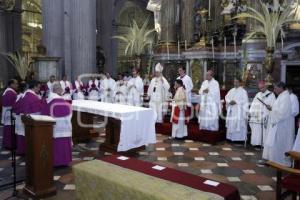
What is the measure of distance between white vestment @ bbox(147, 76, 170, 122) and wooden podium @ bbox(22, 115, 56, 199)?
5648mm

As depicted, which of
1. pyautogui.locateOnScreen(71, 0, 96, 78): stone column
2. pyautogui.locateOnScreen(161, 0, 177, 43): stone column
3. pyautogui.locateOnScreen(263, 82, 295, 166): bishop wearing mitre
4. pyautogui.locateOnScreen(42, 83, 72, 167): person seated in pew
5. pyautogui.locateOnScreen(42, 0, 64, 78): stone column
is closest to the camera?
pyautogui.locateOnScreen(42, 83, 72, 167): person seated in pew

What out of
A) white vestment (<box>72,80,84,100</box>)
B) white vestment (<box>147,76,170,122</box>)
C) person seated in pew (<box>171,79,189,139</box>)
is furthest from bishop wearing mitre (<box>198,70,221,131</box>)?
white vestment (<box>72,80,84,100</box>)

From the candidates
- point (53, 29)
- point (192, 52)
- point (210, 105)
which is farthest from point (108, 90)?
point (210, 105)

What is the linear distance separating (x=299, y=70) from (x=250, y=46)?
1627 mm

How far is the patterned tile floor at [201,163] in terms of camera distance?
531cm

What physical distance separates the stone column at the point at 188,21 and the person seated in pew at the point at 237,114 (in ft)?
18.2

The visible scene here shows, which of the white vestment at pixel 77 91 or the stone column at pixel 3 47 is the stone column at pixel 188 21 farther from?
the stone column at pixel 3 47

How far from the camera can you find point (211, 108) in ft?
29.9

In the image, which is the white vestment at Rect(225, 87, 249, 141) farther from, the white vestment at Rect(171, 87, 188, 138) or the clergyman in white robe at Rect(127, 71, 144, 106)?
the clergyman in white robe at Rect(127, 71, 144, 106)

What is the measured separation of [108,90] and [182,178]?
1028 cm

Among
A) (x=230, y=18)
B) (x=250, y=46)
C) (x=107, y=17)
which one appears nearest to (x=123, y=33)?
(x=107, y=17)

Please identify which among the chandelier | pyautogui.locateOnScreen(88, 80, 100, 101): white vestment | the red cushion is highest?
the chandelier

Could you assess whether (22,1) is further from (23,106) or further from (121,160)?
(121,160)

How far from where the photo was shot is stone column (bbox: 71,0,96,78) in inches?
506
